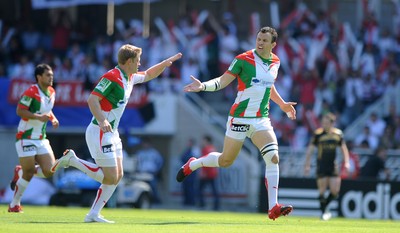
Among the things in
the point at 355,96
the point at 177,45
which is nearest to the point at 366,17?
the point at 355,96

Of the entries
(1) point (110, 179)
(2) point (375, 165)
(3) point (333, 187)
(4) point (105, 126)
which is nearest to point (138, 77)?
(4) point (105, 126)

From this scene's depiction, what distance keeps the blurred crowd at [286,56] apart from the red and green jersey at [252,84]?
14352mm

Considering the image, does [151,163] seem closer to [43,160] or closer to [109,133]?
[43,160]

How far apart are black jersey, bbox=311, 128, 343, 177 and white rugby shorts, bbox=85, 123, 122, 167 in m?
8.85

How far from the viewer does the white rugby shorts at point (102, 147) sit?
1495 cm

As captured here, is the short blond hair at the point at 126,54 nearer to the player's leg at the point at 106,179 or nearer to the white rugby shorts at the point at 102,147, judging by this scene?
the white rugby shorts at the point at 102,147

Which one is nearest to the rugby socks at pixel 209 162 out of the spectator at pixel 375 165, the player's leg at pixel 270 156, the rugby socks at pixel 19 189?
the player's leg at pixel 270 156

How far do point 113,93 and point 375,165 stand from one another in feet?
47.8

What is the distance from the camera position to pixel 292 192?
28.0m

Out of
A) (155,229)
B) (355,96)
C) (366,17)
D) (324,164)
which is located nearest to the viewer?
(155,229)

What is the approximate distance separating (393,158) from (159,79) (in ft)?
26.4

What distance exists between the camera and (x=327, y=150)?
23031 mm

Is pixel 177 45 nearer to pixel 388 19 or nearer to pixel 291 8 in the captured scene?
pixel 291 8

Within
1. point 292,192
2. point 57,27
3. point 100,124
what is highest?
point 57,27
